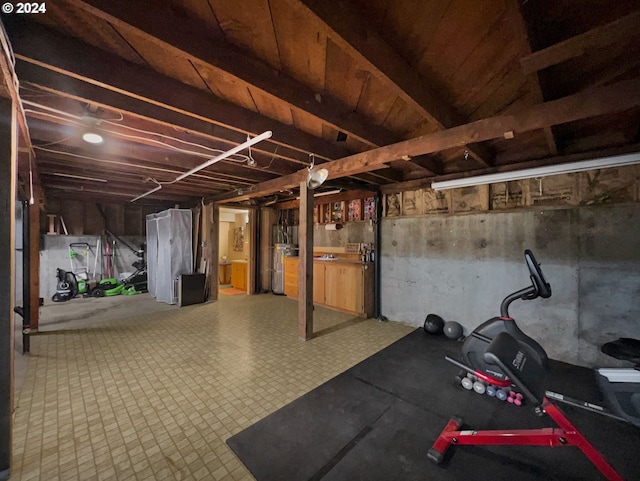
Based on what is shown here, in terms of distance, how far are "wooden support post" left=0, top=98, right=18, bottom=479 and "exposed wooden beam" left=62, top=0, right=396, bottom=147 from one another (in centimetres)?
94

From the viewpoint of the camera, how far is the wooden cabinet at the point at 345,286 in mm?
4844

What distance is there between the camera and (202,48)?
147cm

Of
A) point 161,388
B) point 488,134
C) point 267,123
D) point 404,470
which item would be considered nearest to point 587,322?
point 488,134

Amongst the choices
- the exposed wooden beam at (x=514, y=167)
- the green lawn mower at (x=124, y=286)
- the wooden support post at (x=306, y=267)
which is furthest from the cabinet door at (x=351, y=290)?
the green lawn mower at (x=124, y=286)

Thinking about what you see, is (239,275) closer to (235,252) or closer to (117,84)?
(235,252)

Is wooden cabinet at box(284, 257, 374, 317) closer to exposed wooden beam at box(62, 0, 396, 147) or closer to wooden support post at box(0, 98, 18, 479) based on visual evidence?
exposed wooden beam at box(62, 0, 396, 147)

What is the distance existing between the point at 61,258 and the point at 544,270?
1031 centimetres

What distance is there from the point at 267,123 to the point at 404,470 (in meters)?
3.02

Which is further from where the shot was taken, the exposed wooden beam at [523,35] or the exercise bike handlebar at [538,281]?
the exercise bike handlebar at [538,281]

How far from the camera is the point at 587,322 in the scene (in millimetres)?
2959

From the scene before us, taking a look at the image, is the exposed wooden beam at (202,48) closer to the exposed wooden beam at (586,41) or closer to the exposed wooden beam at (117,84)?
the exposed wooden beam at (117,84)

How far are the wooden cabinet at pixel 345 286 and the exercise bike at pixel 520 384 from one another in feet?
8.89

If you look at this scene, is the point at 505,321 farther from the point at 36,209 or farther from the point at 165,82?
the point at 36,209

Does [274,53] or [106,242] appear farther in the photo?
[106,242]
